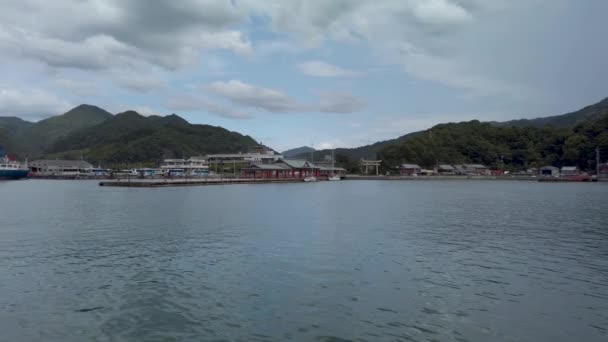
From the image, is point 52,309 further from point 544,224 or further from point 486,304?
point 544,224

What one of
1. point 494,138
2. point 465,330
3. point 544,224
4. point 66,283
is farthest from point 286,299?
point 494,138

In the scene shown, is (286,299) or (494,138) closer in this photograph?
(286,299)

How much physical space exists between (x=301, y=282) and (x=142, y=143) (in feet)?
466

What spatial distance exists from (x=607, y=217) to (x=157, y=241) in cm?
2330

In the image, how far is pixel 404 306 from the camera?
8.08 metres

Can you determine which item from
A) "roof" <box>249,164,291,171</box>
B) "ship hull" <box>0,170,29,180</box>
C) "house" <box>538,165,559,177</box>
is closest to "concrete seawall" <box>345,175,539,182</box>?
"house" <box>538,165,559,177</box>

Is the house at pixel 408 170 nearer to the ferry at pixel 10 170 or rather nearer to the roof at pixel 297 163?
the roof at pixel 297 163

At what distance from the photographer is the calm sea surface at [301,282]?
6.95 metres

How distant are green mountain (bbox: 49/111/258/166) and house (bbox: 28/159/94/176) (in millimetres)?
24335

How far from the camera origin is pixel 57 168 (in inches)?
4058

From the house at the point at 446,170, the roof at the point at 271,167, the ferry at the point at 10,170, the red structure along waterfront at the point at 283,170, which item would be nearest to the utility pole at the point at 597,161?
the house at the point at 446,170

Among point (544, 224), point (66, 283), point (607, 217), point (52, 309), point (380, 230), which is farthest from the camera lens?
point (607, 217)

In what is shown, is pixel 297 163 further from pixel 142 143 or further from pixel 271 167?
pixel 142 143

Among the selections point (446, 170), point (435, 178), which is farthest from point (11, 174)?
point (446, 170)
